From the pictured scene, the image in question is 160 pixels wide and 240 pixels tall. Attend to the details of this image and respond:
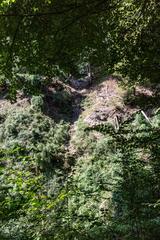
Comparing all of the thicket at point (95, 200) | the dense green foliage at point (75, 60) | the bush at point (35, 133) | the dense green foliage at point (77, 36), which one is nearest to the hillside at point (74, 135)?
the bush at point (35, 133)

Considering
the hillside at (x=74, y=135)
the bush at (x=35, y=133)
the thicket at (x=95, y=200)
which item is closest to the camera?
the thicket at (x=95, y=200)

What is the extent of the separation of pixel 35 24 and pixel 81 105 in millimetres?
22799

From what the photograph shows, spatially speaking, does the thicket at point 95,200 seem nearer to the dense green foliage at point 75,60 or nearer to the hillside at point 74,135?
the dense green foliage at point 75,60

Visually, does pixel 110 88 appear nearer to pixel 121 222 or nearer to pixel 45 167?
pixel 45 167

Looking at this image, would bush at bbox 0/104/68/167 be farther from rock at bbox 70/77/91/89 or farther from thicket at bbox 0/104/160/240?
thicket at bbox 0/104/160/240

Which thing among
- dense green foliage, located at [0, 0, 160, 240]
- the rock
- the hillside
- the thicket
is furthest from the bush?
dense green foliage, located at [0, 0, 160, 240]

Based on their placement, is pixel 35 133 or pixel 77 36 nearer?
pixel 77 36

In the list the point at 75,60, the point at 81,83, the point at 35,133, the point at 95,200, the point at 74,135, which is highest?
the point at 81,83

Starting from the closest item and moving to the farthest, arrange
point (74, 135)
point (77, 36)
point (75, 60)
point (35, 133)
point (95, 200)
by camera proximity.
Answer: point (77, 36), point (75, 60), point (95, 200), point (35, 133), point (74, 135)

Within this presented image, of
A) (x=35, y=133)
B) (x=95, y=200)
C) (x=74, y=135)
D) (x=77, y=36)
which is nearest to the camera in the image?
(x=77, y=36)

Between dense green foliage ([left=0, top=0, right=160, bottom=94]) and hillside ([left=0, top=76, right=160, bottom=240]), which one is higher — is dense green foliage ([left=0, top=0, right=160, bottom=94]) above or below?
below

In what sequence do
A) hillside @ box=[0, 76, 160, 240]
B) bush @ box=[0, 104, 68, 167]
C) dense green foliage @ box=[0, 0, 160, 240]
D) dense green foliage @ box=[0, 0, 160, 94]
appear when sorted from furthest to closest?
bush @ box=[0, 104, 68, 167] → hillside @ box=[0, 76, 160, 240] → dense green foliage @ box=[0, 0, 160, 94] → dense green foliage @ box=[0, 0, 160, 240]

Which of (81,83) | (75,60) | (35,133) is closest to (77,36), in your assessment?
(75,60)

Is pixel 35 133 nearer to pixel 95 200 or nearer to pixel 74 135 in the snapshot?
pixel 74 135
